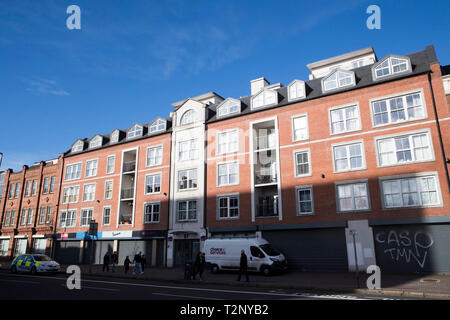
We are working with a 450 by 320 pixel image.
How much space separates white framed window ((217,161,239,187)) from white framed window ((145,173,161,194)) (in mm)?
7029

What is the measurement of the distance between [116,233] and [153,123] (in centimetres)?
1211

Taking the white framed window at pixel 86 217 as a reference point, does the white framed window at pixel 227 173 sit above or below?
above

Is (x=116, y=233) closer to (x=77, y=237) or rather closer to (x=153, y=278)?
(x=77, y=237)

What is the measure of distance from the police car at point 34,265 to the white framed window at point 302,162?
19001 mm

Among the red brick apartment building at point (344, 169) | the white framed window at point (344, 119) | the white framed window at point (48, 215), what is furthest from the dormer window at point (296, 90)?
the white framed window at point (48, 215)

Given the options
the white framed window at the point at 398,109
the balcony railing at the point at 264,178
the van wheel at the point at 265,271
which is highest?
the white framed window at the point at 398,109

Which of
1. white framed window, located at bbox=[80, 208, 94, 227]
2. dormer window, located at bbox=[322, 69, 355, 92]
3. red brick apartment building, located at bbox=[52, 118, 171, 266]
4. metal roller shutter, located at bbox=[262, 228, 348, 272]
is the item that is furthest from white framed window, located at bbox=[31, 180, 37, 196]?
dormer window, located at bbox=[322, 69, 355, 92]

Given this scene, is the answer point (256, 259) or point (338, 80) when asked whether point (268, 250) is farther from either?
point (338, 80)

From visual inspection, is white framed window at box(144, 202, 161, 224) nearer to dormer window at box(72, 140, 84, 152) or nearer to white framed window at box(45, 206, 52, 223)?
dormer window at box(72, 140, 84, 152)

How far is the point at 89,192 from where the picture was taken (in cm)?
3650

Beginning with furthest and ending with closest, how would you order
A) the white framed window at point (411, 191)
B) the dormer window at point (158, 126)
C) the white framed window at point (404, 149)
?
the dormer window at point (158, 126), the white framed window at point (404, 149), the white framed window at point (411, 191)

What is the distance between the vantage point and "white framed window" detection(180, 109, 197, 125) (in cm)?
3120

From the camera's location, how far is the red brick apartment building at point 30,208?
38.8 m

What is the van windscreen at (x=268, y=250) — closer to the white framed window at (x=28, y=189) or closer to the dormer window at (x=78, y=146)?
the dormer window at (x=78, y=146)
